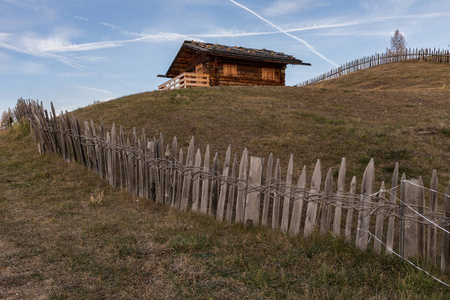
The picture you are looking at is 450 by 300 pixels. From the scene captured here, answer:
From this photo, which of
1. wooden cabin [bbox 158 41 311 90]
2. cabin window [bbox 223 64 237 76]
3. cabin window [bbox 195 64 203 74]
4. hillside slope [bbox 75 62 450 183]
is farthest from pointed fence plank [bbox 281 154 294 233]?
cabin window [bbox 195 64 203 74]

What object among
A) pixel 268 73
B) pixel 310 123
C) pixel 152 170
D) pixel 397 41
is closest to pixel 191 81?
pixel 268 73

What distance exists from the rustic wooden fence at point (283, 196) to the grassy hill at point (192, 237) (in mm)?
243

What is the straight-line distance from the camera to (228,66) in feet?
82.7

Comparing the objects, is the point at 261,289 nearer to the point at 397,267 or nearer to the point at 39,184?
the point at 397,267

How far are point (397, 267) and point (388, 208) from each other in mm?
684

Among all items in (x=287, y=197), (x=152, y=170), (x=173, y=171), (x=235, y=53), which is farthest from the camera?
(x=235, y=53)

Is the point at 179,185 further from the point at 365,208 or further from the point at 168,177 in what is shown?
the point at 365,208

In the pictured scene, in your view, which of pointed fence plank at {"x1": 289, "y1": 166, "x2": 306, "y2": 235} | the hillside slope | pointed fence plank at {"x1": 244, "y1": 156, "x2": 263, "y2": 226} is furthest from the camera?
the hillside slope

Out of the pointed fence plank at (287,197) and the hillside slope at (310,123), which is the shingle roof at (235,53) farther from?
the pointed fence plank at (287,197)

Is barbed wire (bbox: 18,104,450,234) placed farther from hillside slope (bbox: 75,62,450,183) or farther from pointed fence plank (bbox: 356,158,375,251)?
hillside slope (bbox: 75,62,450,183)

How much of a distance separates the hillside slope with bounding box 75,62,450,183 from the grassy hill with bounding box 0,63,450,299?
67 mm

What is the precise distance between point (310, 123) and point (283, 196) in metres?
7.64

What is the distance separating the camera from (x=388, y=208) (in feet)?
12.8

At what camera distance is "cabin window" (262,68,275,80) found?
1050 inches
